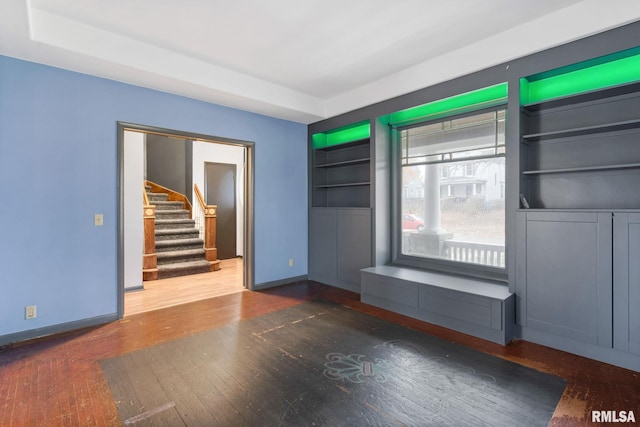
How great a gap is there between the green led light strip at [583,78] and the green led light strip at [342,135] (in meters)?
2.07

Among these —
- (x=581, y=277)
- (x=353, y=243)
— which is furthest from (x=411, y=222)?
(x=581, y=277)

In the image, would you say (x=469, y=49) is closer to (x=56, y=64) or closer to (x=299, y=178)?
(x=299, y=178)

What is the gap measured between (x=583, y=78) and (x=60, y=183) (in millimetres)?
5015

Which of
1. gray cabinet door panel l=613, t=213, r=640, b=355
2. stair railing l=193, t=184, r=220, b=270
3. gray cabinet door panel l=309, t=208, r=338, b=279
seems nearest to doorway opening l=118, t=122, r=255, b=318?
stair railing l=193, t=184, r=220, b=270

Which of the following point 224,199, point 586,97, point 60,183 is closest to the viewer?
point 586,97

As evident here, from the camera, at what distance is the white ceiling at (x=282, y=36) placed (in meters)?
2.58

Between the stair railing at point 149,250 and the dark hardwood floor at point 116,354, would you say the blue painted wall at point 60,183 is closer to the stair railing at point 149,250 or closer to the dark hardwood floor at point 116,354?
the dark hardwood floor at point 116,354

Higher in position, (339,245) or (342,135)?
(342,135)

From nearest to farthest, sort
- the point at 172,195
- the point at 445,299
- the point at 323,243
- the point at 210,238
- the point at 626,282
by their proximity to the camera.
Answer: the point at 626,282 → the point at 445,299 → the point at 323,243 → the point at 210,238 → the point at 172,195

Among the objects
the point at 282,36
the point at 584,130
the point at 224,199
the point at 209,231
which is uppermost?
the point at 282,36

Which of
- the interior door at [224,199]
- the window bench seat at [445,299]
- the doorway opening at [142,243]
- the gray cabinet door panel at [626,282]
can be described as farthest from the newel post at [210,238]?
the gray cabinet door panel at [626,282]

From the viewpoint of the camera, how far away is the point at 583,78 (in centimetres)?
288

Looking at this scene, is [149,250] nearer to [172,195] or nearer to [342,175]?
[172,195]

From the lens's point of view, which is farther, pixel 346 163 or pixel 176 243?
pixel 176 243
